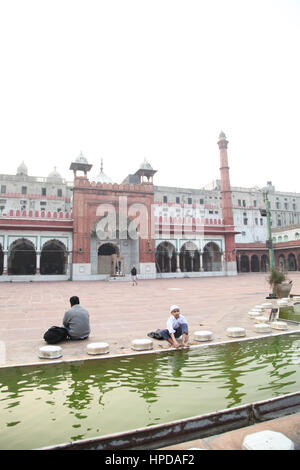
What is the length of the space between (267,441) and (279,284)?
35.0 feet

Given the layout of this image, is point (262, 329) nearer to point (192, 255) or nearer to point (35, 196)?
point (192, 255)

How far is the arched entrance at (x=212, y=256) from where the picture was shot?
3393 cm

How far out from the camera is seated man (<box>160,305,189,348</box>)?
5.43m

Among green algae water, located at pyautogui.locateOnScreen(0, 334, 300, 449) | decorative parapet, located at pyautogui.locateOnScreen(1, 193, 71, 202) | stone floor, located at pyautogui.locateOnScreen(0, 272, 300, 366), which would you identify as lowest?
green algae water, located at pyautogui.locateOnScreen(0, 334, 300, 449)

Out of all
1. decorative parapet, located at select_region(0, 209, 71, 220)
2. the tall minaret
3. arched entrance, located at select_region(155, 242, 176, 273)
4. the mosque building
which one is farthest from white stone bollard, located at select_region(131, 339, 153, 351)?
the tall minaret

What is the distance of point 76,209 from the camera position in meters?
27.7

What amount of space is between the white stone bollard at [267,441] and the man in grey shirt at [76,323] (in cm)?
418

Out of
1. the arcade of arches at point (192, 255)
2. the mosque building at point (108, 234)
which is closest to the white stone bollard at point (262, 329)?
the mosque building at point (108, 234)

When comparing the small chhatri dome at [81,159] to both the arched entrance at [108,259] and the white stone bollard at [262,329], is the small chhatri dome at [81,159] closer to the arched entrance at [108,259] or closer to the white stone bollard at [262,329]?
the arched entrance at [108,259]

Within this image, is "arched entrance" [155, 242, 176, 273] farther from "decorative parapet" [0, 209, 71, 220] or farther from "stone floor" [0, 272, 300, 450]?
"stone floor" [0, 272, 300, 450]

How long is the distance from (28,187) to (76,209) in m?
20.3

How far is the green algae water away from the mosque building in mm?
21912
